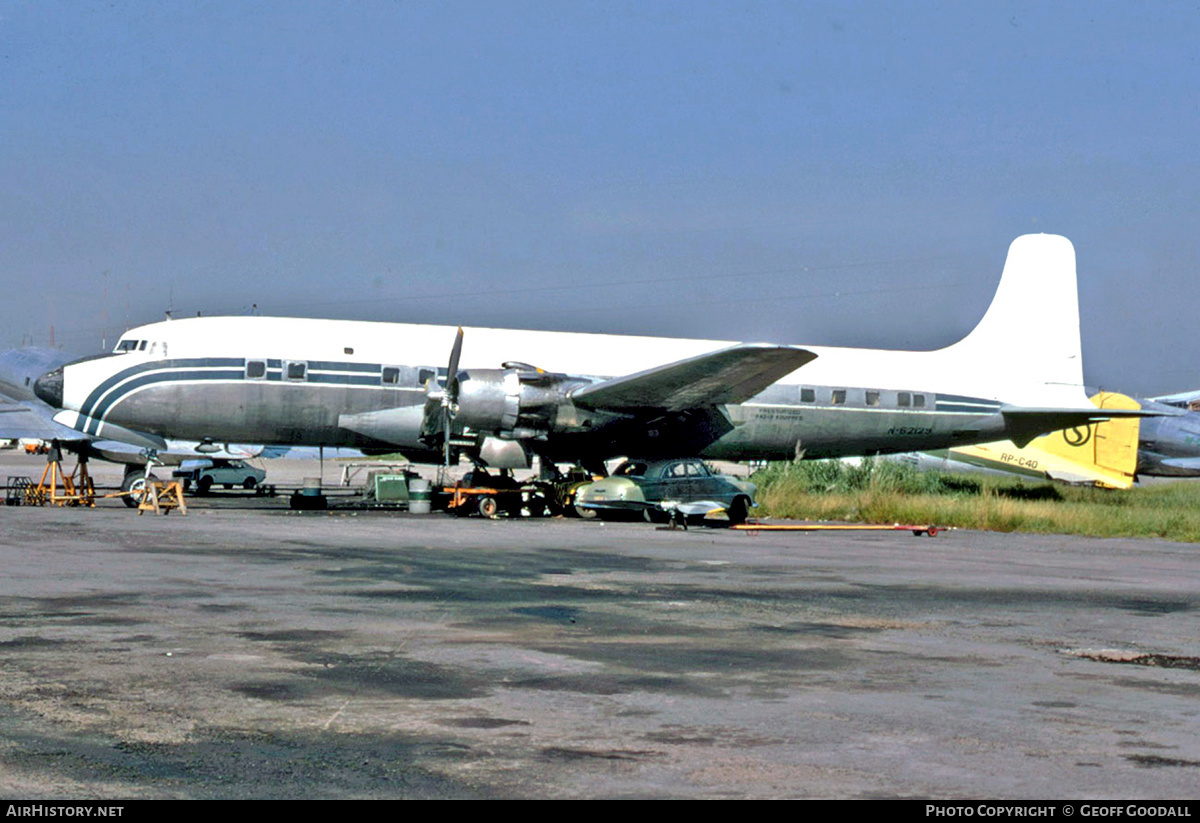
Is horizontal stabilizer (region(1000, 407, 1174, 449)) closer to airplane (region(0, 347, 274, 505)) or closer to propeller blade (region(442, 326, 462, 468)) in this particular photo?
propeller blade (region(442, 326, 462, 468))

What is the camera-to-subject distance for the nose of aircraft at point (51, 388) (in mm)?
31516

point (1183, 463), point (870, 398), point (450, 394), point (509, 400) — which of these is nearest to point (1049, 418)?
point (870, 398)

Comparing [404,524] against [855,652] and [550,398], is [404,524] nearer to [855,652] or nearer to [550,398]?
[550,398]

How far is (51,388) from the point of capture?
31578mm

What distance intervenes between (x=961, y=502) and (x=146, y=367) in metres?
21.9

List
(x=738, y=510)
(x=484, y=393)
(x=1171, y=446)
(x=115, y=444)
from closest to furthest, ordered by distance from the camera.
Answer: (x=738, y=510)
(x=484, y=393)
(x=115, y=444)
(x=1171, y=446)

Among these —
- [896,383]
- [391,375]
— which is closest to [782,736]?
[391,375]

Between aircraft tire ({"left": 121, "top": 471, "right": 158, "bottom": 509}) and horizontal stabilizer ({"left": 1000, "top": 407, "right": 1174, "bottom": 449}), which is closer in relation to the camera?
aircraft tire ({"left": 121, "top": 471, "right": 158, "bottom": 509})

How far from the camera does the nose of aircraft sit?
1241 inches

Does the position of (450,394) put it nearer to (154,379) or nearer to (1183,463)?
(154,379)

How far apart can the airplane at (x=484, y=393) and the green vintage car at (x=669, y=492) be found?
2.00 meters

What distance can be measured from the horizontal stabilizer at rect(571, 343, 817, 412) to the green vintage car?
6.28ft

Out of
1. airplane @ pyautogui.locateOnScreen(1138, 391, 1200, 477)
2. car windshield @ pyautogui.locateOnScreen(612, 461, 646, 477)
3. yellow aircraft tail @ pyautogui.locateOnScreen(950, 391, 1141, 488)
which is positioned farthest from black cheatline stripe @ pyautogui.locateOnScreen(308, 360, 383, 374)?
airplane @ pyautogui.locateOnScreen(1138, 391, 1200, 477)

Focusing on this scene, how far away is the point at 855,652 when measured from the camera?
36.2ft
